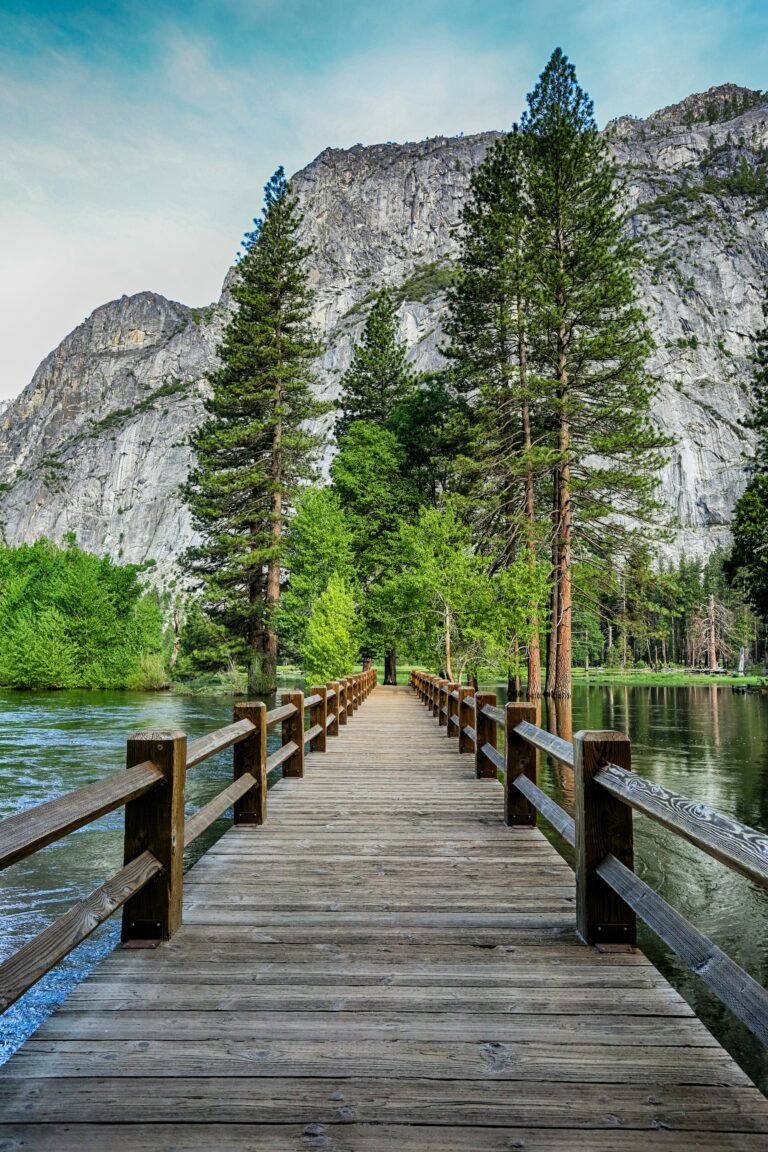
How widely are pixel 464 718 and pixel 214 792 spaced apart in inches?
181

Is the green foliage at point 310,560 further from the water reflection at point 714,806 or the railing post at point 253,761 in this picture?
the railing post at point 253,761

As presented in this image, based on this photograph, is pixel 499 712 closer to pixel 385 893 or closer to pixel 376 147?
pixel 385 893

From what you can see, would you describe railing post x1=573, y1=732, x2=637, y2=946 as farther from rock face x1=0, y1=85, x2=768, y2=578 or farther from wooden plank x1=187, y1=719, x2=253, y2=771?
rock face x1=0, y1=85, x2=768, y2=578

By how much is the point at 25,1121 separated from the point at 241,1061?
562 millimetres

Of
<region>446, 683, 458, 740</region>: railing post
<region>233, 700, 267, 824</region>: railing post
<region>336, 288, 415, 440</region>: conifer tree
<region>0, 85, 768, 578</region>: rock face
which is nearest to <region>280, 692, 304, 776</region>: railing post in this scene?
<region>233, 700, 267, 824</region>: railing post

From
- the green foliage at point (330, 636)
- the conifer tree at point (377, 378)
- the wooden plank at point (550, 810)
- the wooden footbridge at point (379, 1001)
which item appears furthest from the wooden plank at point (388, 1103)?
the conifer tree at point (377, 378)

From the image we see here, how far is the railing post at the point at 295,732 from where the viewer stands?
277 inches

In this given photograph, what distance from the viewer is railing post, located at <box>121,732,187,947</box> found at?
2869 millimetres

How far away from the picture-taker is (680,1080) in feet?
6.32

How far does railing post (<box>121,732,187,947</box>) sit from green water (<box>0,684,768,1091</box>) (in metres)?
1.65

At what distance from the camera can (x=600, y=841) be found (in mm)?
2879

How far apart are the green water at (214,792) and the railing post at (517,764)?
149 cm

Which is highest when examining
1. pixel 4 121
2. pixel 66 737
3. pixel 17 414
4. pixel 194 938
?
pixel 17 414

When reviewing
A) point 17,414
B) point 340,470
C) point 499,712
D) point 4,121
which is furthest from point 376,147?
point 499,712
